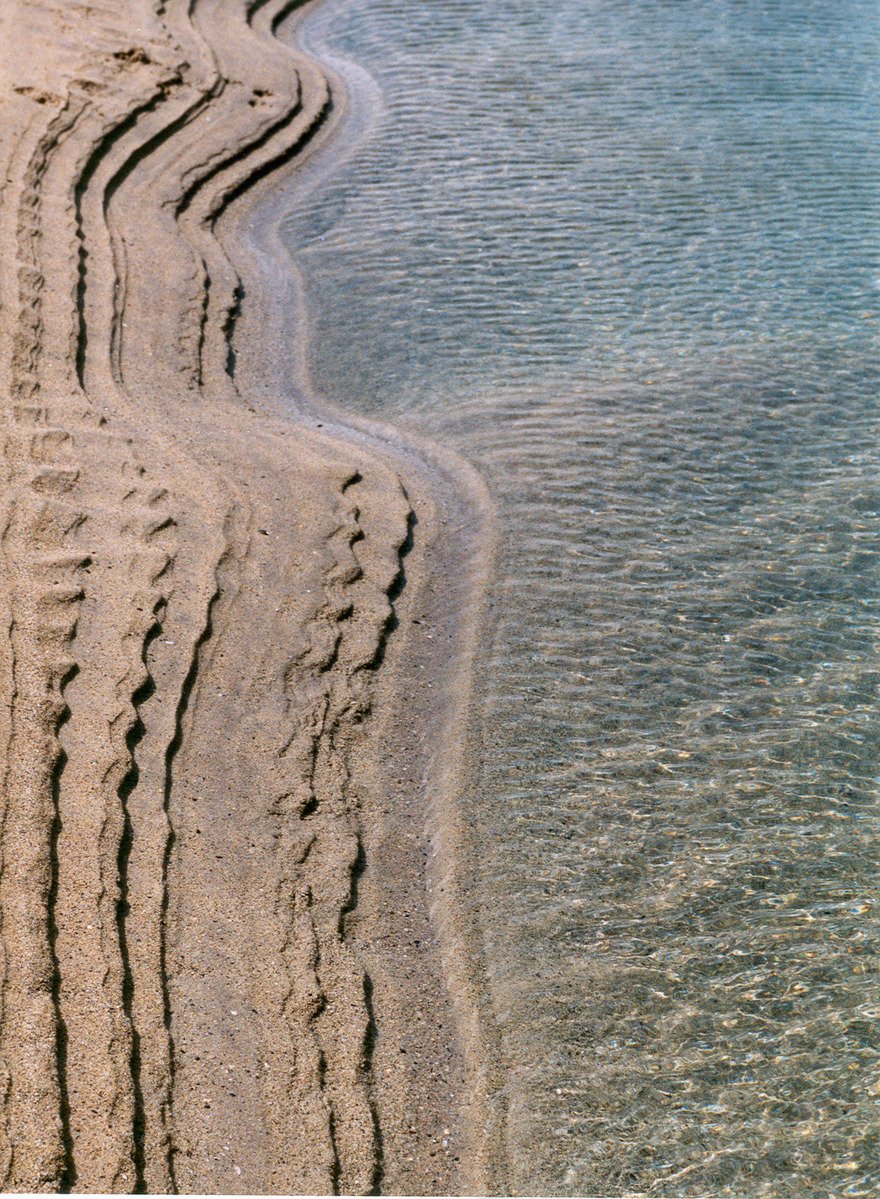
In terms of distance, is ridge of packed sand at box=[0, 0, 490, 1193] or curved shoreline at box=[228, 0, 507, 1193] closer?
ridge of packed sand at box=[0, 0, 490, 1193]

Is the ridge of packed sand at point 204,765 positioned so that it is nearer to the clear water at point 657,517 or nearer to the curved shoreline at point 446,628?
the curved shoreline at point 446,628

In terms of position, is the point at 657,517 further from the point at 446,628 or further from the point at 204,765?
the point at 204,765

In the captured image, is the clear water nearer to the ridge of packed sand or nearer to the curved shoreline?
the curved shoreline

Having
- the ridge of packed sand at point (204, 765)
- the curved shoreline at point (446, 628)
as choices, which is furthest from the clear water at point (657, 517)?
the ridge of packed sand at point (204, 765)

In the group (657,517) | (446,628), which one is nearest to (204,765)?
(446,628)

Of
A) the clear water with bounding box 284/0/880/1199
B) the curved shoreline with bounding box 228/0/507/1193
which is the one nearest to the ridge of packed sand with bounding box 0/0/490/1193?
the curved shoreline with bounding box 228/0/507/1193

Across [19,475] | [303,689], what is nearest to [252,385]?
[19,475]
